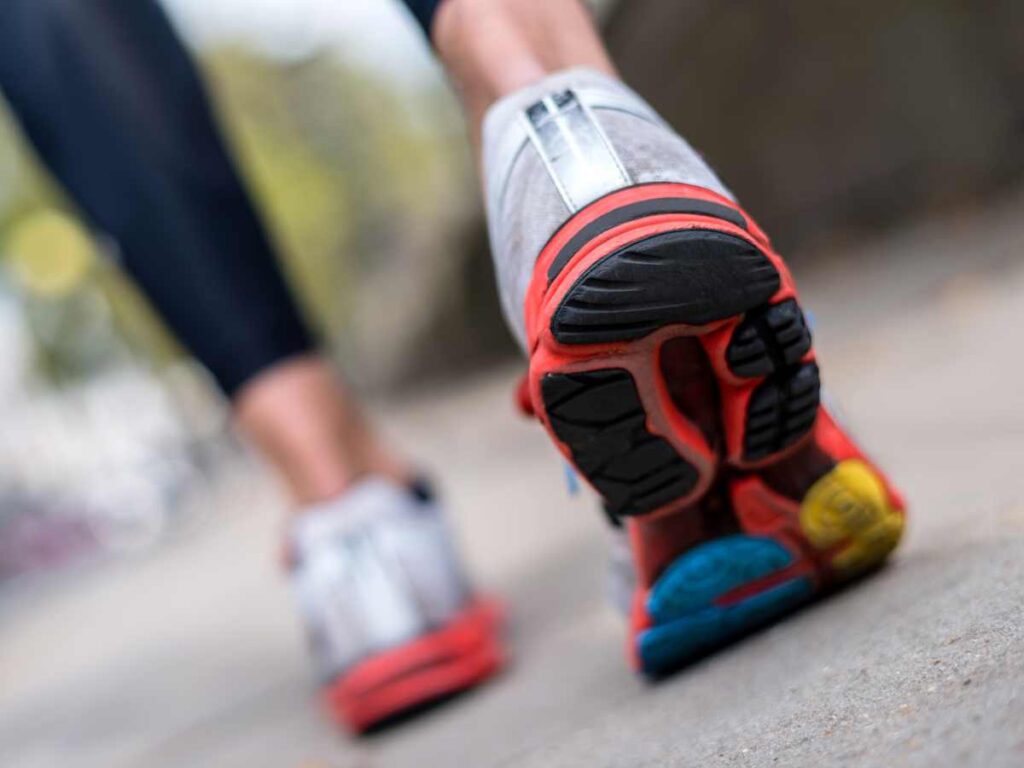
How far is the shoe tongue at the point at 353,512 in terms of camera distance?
158 cm

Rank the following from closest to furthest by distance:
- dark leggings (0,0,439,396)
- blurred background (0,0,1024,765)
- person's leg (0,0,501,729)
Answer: person's leg (0,0,501,729)
dark leggings (0,0,439,396)
blurred background (0,0,1024,765)

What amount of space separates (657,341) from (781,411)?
0.41 feet

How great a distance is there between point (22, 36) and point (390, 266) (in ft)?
21.8

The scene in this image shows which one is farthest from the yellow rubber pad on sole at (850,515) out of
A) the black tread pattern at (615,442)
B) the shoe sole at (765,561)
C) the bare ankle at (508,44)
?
the bare ankle at (508,44)

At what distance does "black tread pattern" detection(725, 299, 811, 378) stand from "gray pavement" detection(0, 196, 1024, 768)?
20cm

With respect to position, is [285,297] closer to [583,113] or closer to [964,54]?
[583,113]

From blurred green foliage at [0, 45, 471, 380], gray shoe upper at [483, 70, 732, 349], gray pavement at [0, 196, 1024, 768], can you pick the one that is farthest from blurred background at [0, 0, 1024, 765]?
blurred green foliage at [0, 45, 471, 380]

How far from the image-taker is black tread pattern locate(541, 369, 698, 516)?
0.88 metres

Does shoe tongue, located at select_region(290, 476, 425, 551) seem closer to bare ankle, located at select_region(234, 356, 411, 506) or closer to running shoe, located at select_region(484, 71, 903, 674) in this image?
bare ankle, located at select_region(234, 356, 411, 506)

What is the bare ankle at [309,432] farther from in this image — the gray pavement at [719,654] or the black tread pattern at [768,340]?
the black tread pattern at [768,340]

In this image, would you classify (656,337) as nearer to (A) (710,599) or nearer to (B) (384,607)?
(A) (710,599)

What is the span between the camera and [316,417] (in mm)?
1659

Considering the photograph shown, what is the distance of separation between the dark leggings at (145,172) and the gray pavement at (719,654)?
545 mm

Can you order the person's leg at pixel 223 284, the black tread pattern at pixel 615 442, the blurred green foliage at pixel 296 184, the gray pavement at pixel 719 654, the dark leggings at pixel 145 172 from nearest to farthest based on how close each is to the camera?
1. the gray pavement at pixel 719 654
2. the black tread pattern at pixel 615 442
3. the person's leg at pixel 223 284
4. the dark leggings at pixel 145 172
5. the blurred green foliage at pixel 296 184
